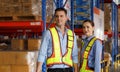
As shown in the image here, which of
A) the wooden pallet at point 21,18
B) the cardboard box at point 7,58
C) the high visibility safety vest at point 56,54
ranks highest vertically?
the wooden pallet at point 21,18

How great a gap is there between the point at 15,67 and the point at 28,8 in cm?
178

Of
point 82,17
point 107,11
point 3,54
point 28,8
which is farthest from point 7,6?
point 107,11

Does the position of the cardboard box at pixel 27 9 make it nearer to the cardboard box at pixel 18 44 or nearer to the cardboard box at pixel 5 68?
the cardboard box at pixel 18 44

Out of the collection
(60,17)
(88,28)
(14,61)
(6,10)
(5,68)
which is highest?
(6,10)

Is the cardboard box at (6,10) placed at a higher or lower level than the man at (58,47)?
higher

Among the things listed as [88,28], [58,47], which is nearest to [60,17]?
[58,47]

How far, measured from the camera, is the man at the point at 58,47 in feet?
15.9

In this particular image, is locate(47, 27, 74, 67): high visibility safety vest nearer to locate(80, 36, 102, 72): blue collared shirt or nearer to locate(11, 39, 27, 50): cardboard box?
locate(80, 36, 102, 72): blue collared shirt

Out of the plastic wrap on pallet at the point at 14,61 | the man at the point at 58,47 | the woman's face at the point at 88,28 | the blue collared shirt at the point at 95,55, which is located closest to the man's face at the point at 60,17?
the man at the point at 58,47

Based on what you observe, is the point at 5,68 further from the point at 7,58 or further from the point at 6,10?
the point at 6,10

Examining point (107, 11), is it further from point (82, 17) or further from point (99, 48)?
point (99, 48)

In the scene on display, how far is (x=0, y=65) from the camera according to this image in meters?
6.13

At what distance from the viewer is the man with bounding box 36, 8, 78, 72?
4.85 meters

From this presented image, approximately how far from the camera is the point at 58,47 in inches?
195
